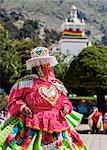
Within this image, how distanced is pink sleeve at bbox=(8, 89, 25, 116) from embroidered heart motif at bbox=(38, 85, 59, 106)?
26 centimetres

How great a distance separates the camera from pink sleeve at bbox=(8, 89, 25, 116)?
766 cm

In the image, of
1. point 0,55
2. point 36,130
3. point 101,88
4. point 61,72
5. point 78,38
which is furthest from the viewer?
point 78,38

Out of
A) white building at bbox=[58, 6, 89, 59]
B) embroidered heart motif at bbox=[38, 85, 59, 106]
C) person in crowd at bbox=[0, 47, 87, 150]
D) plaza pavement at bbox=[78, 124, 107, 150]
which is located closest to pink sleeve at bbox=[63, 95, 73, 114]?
person in crowd at bbox=[0, 47, 87, 150]

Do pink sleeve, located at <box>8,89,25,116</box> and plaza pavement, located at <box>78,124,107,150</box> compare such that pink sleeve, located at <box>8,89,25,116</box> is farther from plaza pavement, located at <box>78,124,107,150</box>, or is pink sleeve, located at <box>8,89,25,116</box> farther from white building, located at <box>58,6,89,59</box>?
Answer: white building, located at <box>58,6,89,59</box>

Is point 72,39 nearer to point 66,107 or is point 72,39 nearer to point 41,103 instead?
point 66,107

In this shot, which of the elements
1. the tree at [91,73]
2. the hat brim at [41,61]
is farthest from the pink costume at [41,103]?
the tree at [91,73]

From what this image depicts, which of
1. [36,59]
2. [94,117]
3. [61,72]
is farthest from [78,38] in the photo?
[36,59]

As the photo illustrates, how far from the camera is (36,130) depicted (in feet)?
24.9

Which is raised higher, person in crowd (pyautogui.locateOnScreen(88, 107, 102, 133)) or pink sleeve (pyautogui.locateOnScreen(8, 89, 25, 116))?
pink sleeve (pyautogui.locateOnScreen(8, 89, 25, 116))

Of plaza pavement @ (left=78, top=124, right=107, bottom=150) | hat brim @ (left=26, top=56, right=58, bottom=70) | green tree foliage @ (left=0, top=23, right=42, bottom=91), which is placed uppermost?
hat brim @ (left=26, top=56, right=58, bottom=70)

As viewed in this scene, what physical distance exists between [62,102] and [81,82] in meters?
22.1

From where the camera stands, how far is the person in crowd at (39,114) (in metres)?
7.54

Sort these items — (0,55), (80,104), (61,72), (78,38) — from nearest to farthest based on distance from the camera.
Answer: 1. (80,104)
2. (0,55)
3. (61,72)
4. (78,38)

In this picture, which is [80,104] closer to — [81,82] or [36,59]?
[81,82]
